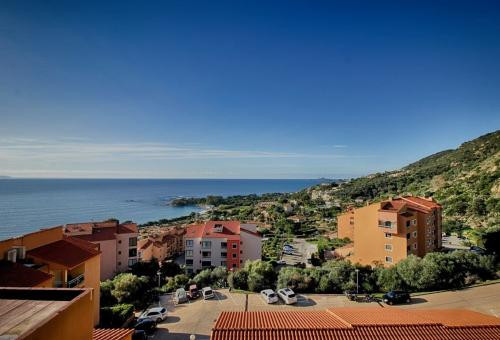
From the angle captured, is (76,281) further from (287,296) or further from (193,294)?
(287,296)

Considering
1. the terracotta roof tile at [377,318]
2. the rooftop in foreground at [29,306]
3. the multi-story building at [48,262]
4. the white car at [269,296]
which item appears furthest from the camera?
the white car at [269,296]

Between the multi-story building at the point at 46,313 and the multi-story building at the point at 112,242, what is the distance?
1348 inches

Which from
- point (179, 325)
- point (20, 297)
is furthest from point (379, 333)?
point (179, 325)

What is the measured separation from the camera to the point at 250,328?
28.3ft

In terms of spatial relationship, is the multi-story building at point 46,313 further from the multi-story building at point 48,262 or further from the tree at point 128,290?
the tree at point 128,290

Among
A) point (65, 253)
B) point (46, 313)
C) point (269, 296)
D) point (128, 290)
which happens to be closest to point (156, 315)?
point (65, 253)

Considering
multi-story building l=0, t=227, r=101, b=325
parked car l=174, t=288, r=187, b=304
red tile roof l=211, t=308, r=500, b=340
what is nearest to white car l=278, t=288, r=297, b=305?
parked car l=174, t=288, r=187, b=304

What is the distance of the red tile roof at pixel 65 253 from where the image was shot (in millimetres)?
14758

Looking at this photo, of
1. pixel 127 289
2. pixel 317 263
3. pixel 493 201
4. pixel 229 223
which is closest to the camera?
pixel 127 289

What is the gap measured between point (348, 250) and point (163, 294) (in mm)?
24399

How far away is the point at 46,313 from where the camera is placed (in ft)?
14.7

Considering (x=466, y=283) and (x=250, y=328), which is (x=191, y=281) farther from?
(x=466, y=283)

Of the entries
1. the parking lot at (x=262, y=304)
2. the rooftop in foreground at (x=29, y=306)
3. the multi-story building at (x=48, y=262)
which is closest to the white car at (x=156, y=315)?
the parking lot at (x=262, y=304)

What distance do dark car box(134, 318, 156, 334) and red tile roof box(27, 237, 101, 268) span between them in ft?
13.4
